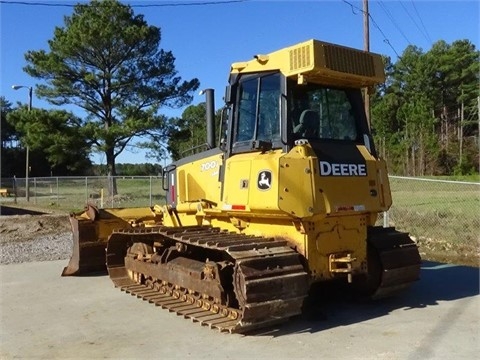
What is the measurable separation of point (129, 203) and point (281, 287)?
19169 millimetres

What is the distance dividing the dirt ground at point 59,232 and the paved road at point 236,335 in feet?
8.85

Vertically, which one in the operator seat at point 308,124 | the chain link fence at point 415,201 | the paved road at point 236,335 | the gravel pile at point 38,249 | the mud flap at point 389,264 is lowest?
the paved road at point 236,335

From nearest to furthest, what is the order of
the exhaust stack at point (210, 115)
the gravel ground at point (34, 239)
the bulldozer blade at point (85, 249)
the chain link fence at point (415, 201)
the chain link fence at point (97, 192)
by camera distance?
the exhaust stack at point (210, 115), the bulldozer blade at point (85, 249), the gravel ground at point (34, 239), the chain link fence at point (415, 201), the chain link fence at point (97, 192)

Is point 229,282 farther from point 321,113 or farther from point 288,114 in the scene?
point 321,113

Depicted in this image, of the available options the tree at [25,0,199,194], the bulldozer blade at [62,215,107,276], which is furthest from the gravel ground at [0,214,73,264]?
the tree at [25,0,199,194]

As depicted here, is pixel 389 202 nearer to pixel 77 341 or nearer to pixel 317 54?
pixel 317 54

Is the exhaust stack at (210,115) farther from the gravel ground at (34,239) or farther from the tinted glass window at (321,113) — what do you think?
the gravel ground at (34,239)

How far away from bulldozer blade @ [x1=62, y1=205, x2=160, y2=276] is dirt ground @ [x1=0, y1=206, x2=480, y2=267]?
5559 millimetres

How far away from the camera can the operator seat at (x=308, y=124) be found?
247 inches

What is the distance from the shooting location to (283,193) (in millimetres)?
5801

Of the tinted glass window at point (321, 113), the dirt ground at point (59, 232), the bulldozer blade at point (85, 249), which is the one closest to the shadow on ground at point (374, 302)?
the dirt ground at point (59, 232)

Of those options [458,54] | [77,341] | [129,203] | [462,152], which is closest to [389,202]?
[77,341]

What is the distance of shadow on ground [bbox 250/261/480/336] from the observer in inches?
240

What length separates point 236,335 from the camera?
225 inches
